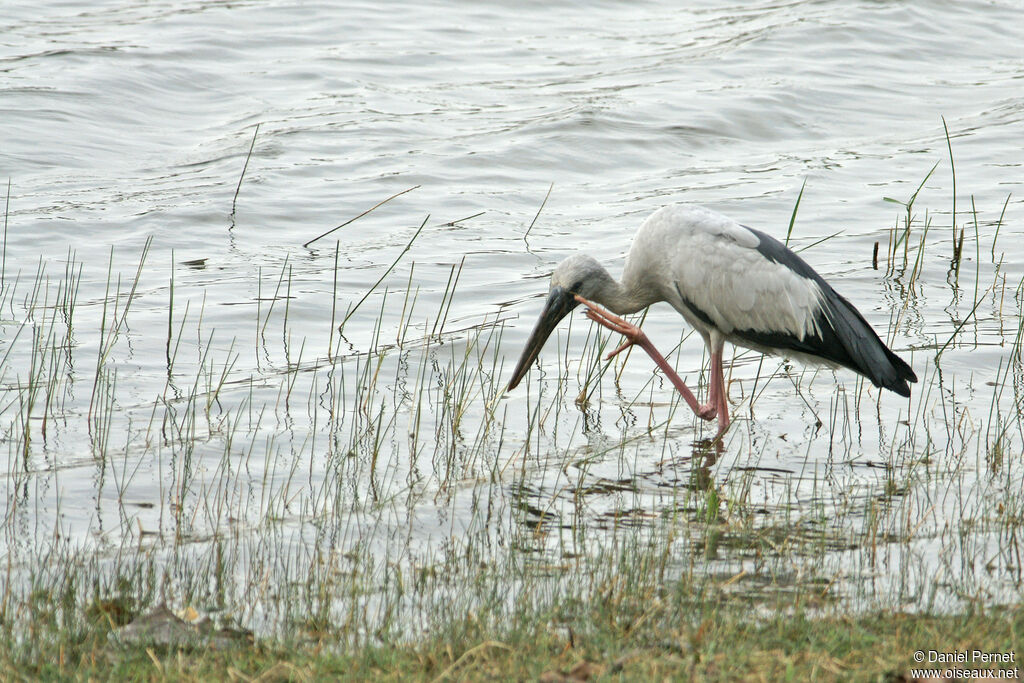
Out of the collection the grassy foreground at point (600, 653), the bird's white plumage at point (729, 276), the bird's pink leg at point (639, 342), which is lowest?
the bird's pink leg at point (639, 342)

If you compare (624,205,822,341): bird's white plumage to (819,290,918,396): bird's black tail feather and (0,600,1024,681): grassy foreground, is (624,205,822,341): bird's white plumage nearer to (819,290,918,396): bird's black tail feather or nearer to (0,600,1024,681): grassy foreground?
(819,290,918,396): bird's black tail feather

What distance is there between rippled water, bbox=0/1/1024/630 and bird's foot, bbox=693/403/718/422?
0.46ft

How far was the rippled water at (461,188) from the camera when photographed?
6.72 meters

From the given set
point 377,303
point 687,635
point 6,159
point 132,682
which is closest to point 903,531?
point 687,635

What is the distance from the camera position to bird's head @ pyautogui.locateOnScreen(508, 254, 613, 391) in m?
7.30

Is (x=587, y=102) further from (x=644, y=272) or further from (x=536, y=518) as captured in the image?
(x=536, y=518)

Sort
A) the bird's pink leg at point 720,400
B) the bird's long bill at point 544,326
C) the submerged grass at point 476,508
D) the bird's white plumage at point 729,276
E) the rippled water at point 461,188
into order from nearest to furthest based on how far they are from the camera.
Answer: the submerged grass at point 476,508, the rippled water at point 461,188, the bird's pink leg at point 720,400, the bird's white plumage at point 729,276, the bird's long bill at point 544,326

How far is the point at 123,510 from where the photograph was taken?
5.43 metres

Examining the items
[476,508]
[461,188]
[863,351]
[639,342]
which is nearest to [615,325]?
[639,342]

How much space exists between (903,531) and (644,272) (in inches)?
99.7

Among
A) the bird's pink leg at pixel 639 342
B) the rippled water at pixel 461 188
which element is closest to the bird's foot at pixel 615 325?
the bird's pink leg at pixel 639 342

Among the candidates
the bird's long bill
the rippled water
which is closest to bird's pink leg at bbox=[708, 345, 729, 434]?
the rippled water

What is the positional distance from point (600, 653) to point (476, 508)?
1925 millimetres

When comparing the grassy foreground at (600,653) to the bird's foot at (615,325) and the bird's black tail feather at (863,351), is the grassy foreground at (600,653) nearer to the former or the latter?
the bird's black tail feather at (863,351)
